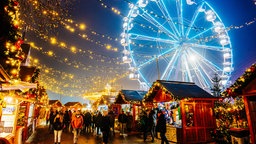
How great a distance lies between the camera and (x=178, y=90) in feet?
34.7

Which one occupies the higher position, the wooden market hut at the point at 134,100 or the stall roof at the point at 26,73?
the stall roof at the point at 26,73

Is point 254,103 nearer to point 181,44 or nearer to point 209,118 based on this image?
point 209,118

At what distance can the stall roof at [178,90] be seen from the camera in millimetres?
10039

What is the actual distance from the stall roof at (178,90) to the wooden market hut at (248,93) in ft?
9.38

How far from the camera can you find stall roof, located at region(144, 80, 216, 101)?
32.9 ft

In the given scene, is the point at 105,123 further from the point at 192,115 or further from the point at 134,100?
the point at 134,100

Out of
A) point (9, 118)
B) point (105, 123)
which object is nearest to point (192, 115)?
point (105, 123)

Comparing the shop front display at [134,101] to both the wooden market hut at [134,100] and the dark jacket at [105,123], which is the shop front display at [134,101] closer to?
the wooden market hut at [134,100]

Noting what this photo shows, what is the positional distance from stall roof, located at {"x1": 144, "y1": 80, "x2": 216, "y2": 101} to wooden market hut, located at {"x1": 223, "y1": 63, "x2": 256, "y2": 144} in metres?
2.86

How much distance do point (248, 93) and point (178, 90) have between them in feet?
13.4

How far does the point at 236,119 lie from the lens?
8352 millimetres

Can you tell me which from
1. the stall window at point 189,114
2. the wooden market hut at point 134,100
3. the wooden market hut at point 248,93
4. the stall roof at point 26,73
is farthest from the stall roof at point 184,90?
the stall roof at point 26,73

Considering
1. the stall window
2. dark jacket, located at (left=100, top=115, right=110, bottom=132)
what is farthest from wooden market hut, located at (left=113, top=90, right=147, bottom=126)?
dark jacket, located at (left=100, top=115, right=110, bottom=132)

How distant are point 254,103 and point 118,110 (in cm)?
1317
